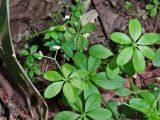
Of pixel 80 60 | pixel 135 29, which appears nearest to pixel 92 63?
pixel 80 60

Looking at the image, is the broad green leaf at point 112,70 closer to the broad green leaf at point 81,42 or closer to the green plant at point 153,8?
the broad green leaf at point 81,42

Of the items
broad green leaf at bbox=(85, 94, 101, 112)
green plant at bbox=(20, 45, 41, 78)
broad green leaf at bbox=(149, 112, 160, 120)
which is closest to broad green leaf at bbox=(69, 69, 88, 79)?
broad green leaf at bbox=(85, 94, 101, 112)

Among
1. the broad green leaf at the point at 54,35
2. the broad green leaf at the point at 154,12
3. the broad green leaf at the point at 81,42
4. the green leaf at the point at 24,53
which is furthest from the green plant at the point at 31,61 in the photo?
the broad green leaf at the point at 154,12

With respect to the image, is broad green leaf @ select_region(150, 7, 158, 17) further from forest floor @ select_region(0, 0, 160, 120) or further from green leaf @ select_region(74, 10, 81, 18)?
green leaf @ select_region(74, 10, 81, 18)

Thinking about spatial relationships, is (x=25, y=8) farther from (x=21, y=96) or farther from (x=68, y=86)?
(x=68, y=86)

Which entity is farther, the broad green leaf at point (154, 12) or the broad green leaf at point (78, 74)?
the broad green leaf at point (154, 12)

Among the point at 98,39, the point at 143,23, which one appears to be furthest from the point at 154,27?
the point at 98,39
